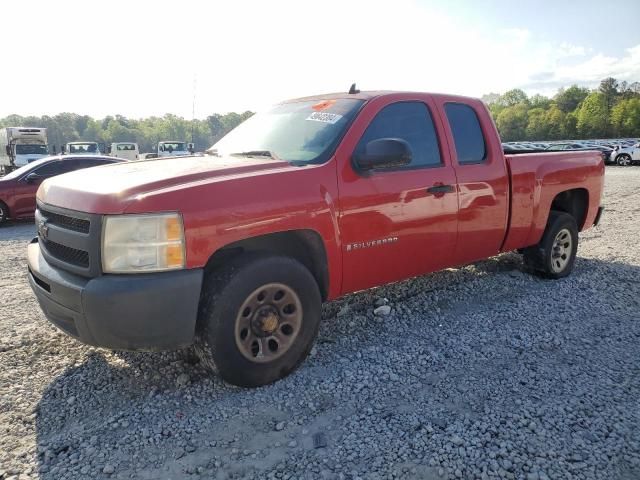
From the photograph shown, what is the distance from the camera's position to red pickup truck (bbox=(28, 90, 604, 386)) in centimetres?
Answer: 272

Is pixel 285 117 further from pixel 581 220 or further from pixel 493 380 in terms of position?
pixel 581 220

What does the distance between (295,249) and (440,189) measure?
1.35 meters

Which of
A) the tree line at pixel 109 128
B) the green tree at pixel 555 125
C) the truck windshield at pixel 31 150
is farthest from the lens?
the tree line at pixel 109 128

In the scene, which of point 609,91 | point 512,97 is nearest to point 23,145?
point 609,91

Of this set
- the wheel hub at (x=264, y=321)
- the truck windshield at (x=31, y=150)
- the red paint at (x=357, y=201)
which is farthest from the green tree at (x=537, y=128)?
the wheel hub at (x=264, y=321)

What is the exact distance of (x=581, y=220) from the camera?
6004 millimetres

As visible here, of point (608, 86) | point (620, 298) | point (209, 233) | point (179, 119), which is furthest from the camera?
point (179, 119)

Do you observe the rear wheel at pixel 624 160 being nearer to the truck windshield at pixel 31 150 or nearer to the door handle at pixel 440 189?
the door handle at pixel 440 189

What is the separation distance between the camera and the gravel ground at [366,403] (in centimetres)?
248

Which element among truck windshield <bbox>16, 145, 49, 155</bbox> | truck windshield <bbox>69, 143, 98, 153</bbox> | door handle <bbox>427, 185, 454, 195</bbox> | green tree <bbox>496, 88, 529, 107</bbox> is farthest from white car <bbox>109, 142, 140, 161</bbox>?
green tree <bbox>496, 88, 529, 107</bbox>

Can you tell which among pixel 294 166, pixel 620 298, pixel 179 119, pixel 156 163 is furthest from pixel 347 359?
pixel 179 119

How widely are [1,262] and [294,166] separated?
5.46 m

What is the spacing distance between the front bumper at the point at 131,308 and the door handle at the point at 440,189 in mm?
2030

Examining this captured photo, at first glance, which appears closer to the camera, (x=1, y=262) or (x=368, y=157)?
(x=368, y=157)
